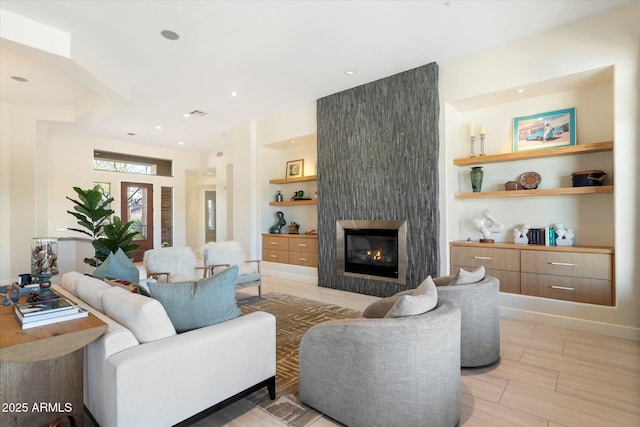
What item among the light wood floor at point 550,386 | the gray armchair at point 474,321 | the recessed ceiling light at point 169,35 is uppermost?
the recessed ceiling light at point 169,35

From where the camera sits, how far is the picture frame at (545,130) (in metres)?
3.82

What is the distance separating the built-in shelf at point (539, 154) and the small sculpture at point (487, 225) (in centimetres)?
69

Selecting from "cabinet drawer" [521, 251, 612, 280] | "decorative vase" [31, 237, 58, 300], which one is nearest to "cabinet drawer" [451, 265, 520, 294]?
"cabinet drawer" [521, 251, 612, 280]

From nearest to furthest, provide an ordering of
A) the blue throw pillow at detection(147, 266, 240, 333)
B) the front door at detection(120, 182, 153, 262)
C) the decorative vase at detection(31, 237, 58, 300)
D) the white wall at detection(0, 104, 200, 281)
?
the blue throw pillow at detection(147, 266, 240, 333)
the decorative vase at detection(31, 237, 58, 300)
the white wall at detection(0, 104, 200, 281)
the front door at detection(120, 182, 153, 262)

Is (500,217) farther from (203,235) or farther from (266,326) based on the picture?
(203,235)

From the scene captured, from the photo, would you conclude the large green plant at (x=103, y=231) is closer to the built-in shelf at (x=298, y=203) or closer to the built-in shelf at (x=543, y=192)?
the built-in shelf at (x=298, y=203)

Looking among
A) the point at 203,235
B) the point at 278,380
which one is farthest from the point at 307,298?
the point at 203,235

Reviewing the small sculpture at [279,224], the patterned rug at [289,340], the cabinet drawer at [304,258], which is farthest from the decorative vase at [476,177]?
the small sculpture at [279,224]

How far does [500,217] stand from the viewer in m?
4.30

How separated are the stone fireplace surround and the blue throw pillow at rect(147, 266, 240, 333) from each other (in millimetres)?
3091

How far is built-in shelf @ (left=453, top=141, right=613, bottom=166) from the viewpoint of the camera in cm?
345

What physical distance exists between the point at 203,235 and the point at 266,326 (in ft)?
30.0

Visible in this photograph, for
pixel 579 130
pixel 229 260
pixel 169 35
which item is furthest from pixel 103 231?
pixel 579 130

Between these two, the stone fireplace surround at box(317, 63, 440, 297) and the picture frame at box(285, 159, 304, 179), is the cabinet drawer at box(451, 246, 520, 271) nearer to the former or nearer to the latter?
the stone fireplace surround at box(317, 63, 440, 297)
